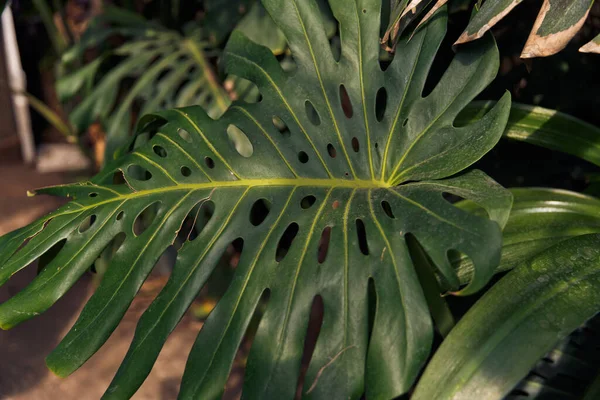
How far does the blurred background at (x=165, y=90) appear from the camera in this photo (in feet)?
4.54

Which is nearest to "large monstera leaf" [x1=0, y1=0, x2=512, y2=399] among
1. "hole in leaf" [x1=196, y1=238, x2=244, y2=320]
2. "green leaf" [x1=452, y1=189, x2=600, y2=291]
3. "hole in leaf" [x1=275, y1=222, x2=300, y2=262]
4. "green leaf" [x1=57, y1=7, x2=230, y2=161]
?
"green leaf" [x1=452, y1=189, x2=600, y2=291]

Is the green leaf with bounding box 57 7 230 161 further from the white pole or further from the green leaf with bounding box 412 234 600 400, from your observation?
the white pole

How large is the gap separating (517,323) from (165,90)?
1.25m

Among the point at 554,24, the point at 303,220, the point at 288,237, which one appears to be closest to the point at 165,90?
the point at 288,237

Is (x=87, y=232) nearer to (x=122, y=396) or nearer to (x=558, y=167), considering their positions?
(x=122, y=396)

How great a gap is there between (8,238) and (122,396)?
0.30 meters

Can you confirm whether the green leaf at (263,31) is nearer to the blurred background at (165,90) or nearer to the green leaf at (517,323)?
the blurred background at (165,90)

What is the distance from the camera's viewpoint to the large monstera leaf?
71 cm

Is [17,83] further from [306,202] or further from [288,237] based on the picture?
[306,202]

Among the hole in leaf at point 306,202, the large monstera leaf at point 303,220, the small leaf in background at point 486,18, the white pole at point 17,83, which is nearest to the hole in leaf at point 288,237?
the hole in leaf at point 306,202

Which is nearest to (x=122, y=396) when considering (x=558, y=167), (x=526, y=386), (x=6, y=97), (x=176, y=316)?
(x=176, y=316)

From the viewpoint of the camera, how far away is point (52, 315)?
7.67 ft

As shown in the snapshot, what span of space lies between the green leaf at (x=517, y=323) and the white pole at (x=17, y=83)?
11.0 feet

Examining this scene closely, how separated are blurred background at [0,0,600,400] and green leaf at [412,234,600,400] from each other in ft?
0.99
